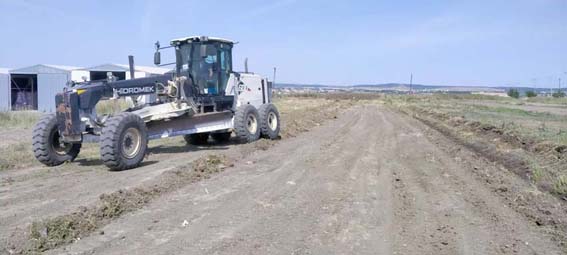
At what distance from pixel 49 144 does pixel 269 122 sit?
6693 mm

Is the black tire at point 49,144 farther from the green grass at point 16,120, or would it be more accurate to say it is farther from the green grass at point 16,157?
the green grass at point 16,120

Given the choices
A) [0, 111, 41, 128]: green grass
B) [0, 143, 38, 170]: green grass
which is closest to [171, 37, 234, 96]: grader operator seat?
[0, 143, 38, 170]: green grass

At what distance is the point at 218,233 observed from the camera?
19.2 feet

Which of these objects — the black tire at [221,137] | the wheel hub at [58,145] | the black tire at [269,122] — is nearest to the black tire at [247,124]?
the black tire at [269,122]

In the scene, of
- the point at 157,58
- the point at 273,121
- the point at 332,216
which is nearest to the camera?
the point at 332,216

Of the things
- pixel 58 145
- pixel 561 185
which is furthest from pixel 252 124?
pixel 561 185

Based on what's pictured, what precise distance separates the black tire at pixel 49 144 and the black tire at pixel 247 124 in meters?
4.35

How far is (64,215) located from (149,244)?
5.06 feet

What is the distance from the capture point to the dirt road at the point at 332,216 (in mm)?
5465

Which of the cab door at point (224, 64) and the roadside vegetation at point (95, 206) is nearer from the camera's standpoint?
the roadside vegetation at point (95, 206)

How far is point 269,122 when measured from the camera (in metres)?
15.8

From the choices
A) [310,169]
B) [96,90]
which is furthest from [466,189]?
[96,90]

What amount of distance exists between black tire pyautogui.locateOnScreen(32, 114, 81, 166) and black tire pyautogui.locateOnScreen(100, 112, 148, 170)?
5.01 feet

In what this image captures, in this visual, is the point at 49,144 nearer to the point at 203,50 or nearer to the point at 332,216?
the point at 203,50
